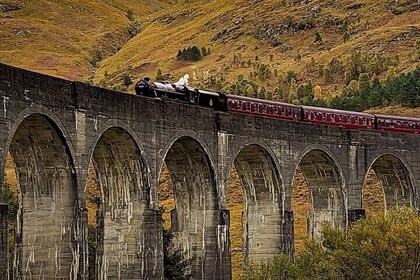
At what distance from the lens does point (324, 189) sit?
60062 millimetres

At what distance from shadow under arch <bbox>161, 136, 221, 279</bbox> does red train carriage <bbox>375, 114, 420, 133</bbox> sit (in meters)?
18.6

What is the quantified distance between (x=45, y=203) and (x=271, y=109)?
2097 centimetres

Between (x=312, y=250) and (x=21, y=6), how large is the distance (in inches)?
6052

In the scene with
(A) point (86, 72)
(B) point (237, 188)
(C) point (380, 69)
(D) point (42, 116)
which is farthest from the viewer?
(A) point (86, 72)

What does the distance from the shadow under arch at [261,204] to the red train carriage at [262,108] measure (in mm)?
2455

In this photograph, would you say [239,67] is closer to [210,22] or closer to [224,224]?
[210,22]

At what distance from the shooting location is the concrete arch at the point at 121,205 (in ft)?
147

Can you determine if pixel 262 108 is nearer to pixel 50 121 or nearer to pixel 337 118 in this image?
pixel 337 118

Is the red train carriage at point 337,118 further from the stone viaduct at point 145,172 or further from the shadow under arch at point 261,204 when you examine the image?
the shadow under arch at point 261,204

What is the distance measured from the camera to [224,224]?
5047 cm

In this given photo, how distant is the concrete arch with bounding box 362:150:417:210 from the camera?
63.9 metres

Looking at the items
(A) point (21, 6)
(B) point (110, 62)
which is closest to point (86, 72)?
(B) point (110, 62)

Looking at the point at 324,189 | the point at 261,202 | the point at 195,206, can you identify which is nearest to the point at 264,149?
the point at 261,202

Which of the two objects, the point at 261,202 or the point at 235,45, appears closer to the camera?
the point at 261,202
